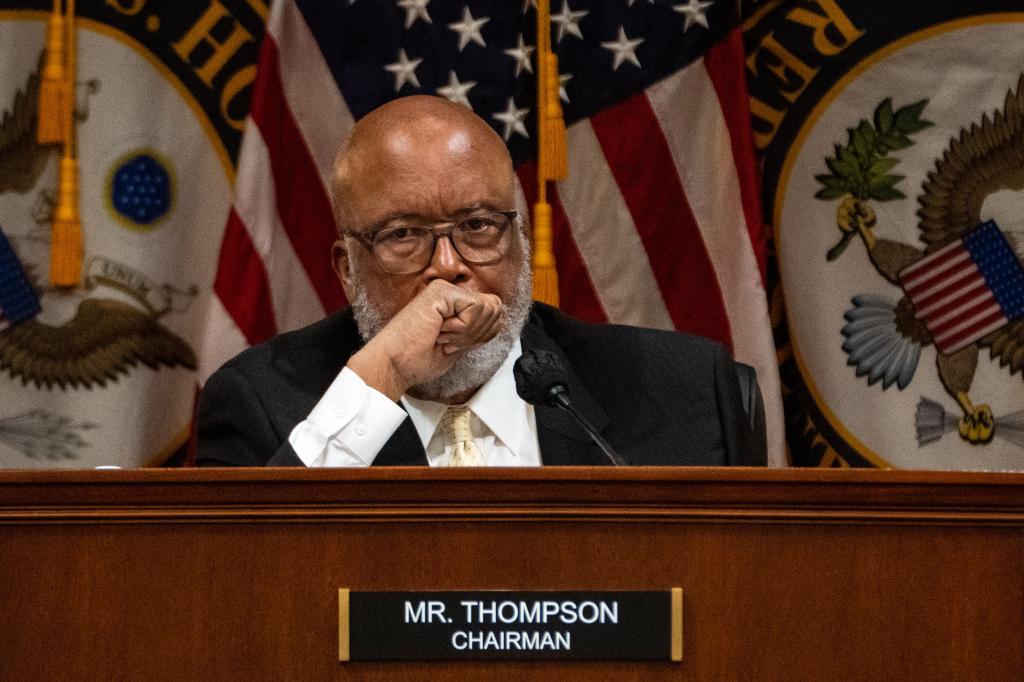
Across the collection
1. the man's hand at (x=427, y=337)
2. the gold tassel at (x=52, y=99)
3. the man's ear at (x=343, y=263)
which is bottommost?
the man's hand at (x=427, y=337)

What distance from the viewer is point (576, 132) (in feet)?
12.3

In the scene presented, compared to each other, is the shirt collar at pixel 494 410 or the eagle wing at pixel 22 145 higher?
the eagle wing at pixel 22 145

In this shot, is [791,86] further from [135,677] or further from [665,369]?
[135,677]

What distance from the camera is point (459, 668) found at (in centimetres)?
160

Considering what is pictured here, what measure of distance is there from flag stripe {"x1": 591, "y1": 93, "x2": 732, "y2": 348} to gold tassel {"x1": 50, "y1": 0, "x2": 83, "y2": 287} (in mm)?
1275

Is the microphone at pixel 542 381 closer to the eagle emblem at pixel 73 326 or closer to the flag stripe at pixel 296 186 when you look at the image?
the flag stripe at pixel 296 186

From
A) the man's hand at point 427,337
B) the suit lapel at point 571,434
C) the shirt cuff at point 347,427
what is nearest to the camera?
the shirt cuff at point 347,427

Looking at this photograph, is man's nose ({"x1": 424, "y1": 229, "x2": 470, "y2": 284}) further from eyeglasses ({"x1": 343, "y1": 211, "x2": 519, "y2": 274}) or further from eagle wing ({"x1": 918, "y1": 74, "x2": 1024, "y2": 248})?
eagle wing ({"x1": 918, "y1": 74, "x2": 1024, "y2": 248})

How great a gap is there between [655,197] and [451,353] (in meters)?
1.23

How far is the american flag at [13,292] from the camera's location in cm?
376

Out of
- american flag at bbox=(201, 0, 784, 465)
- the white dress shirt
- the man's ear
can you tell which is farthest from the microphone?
american flag at bbox=(201, 0, 784, 465)

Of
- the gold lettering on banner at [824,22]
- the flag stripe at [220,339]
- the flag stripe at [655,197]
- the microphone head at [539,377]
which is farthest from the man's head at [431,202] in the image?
the gold lettering on banner at [824,22]

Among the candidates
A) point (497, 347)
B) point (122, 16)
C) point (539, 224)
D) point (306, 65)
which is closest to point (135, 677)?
point (497, 347)

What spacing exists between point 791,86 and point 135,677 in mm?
2667
